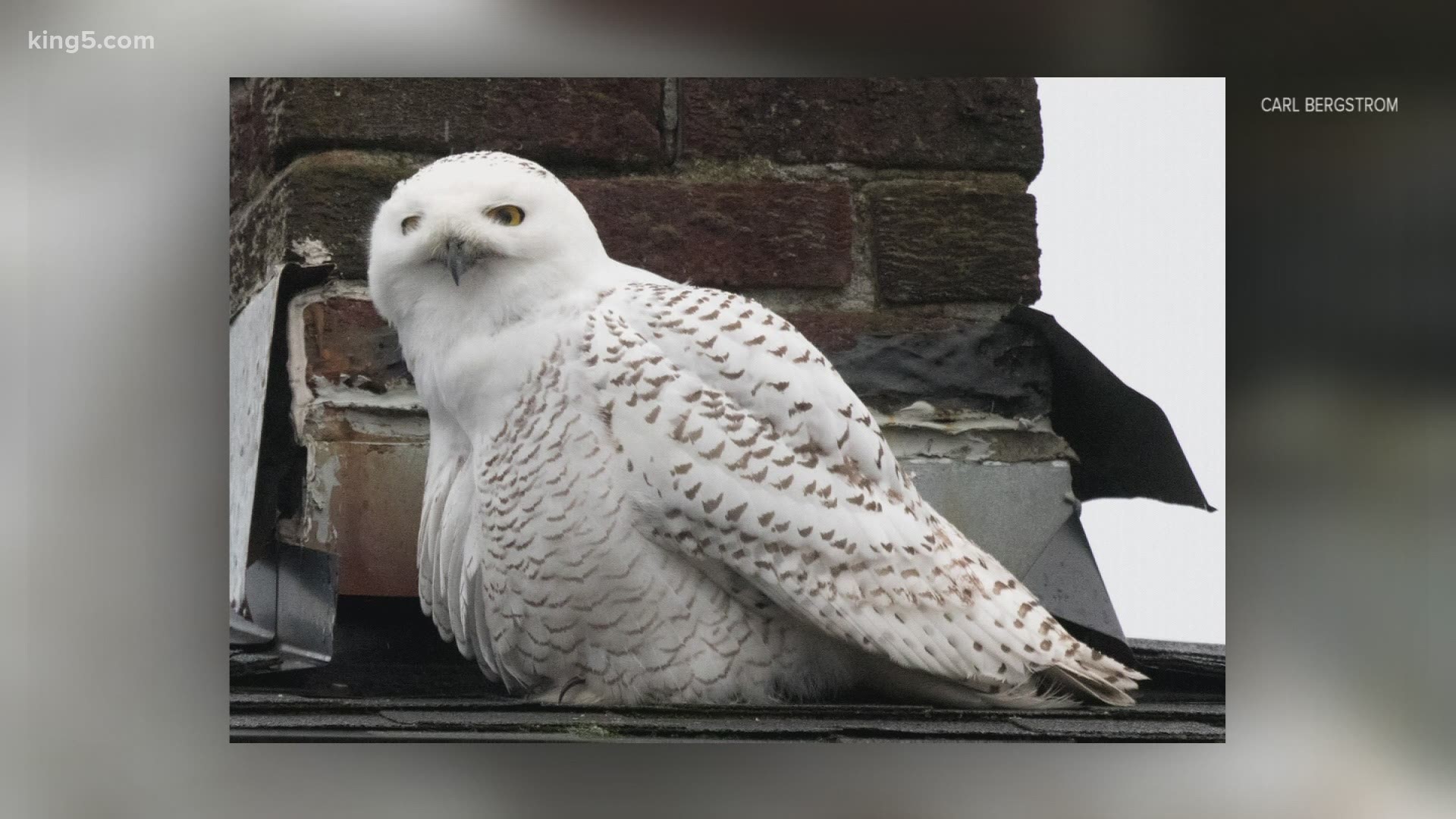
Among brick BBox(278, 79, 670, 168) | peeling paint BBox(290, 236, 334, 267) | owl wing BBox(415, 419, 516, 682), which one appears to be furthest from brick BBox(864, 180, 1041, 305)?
peeling paint BBox(290, 236, 334, 267)

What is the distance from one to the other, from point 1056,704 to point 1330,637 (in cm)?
44

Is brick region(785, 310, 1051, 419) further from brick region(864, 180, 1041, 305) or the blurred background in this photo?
the blurred background

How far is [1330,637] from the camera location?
5.88 feet

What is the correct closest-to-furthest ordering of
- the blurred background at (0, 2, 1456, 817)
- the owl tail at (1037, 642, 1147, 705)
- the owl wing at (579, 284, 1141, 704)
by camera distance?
1. the owl wing at (579, 284, 1141, 704)
2. the owl tail at (1037, 642, 1147, 705)
3. the blurred background at (0, 2, 1456, 817)

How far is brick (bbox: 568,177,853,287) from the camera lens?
1.69 meters

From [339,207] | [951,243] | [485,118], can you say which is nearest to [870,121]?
[951,243]

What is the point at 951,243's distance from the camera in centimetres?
173

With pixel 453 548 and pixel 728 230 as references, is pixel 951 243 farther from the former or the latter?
pixel 453 548

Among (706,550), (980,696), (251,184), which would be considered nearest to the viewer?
(706,550)

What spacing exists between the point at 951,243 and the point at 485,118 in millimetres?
634

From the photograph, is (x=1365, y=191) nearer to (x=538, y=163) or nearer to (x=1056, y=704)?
(x=1056, y=704)

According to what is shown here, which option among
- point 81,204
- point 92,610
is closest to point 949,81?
point 81,204
